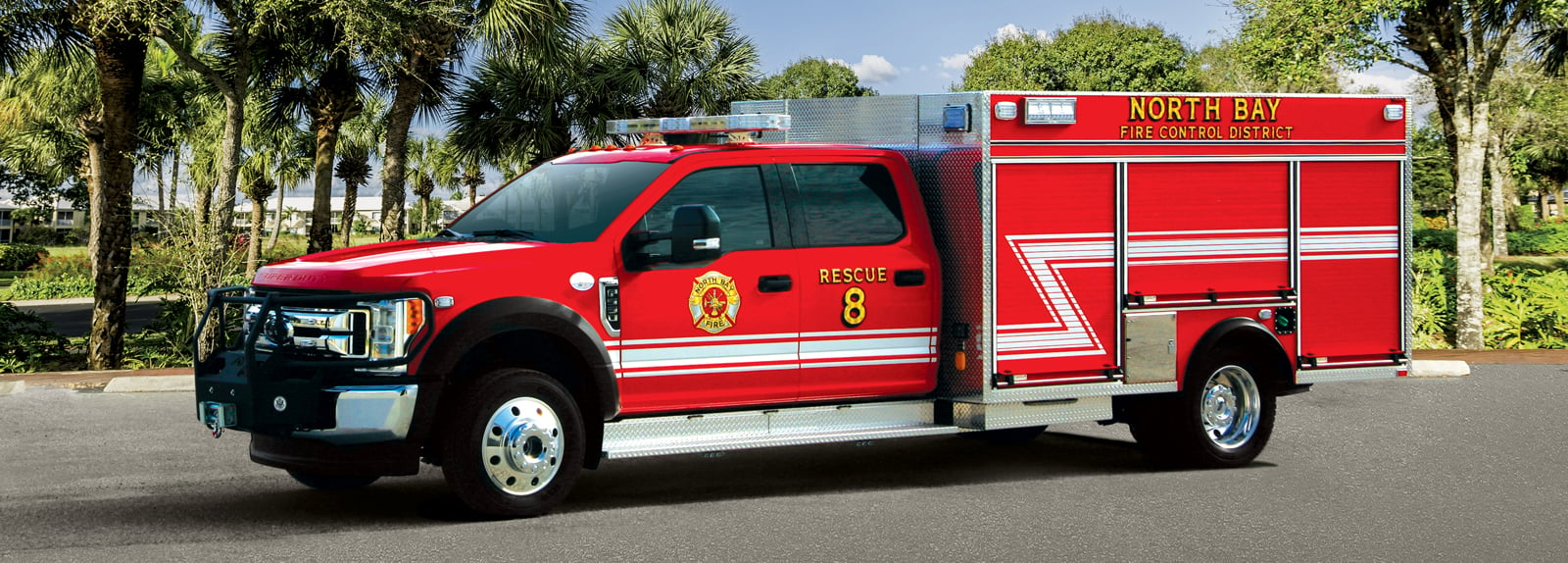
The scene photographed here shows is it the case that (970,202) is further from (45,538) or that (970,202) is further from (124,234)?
(124,234)

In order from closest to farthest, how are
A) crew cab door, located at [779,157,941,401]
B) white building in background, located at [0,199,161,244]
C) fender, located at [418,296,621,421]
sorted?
fender, located at [418,296,621,421], crew cab door, located at [779,157,941,401], white building in background, located at [0,199,161,244]

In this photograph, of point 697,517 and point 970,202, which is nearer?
point 697,517

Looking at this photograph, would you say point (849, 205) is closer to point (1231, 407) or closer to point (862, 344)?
point (862, 344)

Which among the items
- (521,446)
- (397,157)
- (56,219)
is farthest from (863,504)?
(56,219)

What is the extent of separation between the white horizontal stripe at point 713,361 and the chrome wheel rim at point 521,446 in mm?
502

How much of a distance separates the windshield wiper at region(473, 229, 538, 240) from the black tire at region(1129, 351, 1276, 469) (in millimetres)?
4203

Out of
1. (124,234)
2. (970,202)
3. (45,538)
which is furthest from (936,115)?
(124,234)

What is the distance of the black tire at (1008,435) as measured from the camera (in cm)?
1117

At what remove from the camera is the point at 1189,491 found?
903 centimetres

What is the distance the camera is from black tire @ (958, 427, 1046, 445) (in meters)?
11.2

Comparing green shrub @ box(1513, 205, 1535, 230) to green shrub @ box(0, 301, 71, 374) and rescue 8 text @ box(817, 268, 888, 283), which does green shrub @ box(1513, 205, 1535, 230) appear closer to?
green shrub @ box(0, 301, 71, 374)

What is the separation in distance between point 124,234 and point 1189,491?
14.1 m

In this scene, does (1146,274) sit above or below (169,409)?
above

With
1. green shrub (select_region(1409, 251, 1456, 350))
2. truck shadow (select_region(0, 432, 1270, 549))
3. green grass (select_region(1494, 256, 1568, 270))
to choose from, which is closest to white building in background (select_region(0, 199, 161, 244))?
truck shadow (select_region(0, 432, 1270, 549))
